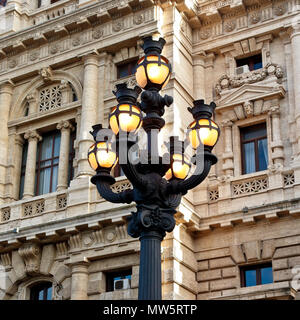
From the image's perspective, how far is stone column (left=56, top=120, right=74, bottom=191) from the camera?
22483 mm

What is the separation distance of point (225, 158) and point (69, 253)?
17.5ft

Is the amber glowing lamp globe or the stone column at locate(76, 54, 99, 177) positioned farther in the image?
the stone column at locate(76, 54, 99, 177)

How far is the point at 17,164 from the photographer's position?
23.9m

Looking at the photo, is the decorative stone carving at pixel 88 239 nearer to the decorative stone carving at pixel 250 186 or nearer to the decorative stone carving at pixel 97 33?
the decorative stone carving at pixel 250 186

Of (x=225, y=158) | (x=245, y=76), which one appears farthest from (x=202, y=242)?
(x=245, y=76)

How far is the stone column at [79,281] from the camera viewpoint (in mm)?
20016

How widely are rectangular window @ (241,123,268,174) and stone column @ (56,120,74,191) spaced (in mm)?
5486

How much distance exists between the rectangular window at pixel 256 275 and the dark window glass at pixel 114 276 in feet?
10.4

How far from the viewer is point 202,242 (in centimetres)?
2084

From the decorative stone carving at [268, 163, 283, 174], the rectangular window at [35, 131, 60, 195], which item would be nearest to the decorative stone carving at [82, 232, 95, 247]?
the rectangular window at [35, 131, 60, 195]

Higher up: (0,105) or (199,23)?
(199,23)

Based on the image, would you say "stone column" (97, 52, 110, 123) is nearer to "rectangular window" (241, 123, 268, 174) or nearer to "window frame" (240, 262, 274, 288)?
"rectangular window" (241, 123, 268, 174)

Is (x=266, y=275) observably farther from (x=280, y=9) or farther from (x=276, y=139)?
(x=280, y=9)
